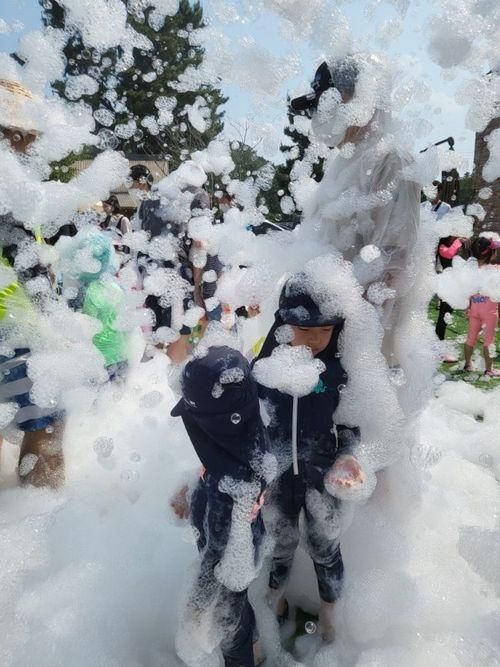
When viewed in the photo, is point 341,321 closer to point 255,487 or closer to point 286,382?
point 286,382

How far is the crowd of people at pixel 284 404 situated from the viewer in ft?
3.89

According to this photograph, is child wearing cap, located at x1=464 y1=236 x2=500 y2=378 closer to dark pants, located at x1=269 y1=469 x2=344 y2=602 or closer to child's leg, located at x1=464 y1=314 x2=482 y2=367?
child's leg, located at x1=464 y1=314 x2=482 y2=367

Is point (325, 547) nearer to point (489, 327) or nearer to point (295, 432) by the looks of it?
point (295, 432)

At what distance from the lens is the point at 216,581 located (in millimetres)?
1246

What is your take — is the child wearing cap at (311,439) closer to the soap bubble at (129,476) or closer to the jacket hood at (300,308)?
the jacket hood at (300,308)

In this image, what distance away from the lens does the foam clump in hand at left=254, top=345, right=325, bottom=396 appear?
4.52 ft

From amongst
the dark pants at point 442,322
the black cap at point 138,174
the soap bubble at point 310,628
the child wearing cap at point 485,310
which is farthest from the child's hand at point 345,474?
the dark pants at point 442,322

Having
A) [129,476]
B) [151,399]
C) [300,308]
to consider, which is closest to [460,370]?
[151,399]

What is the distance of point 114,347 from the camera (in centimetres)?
263

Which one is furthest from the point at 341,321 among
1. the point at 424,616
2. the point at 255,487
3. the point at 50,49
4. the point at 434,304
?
the point at 434,304

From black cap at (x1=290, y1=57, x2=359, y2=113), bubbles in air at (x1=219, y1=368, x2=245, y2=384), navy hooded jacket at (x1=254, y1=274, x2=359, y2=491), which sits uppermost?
black cap at (x1=290, y1=57, x2=359, y2=113)

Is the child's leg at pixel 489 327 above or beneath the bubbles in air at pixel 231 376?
A: beneath

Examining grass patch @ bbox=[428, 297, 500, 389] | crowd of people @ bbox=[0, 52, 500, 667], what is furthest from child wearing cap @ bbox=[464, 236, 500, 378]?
crowd of people @ bbox=[0, 52, 500, 667]

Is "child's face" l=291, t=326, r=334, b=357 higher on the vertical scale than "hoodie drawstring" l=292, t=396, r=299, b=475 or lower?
higher
